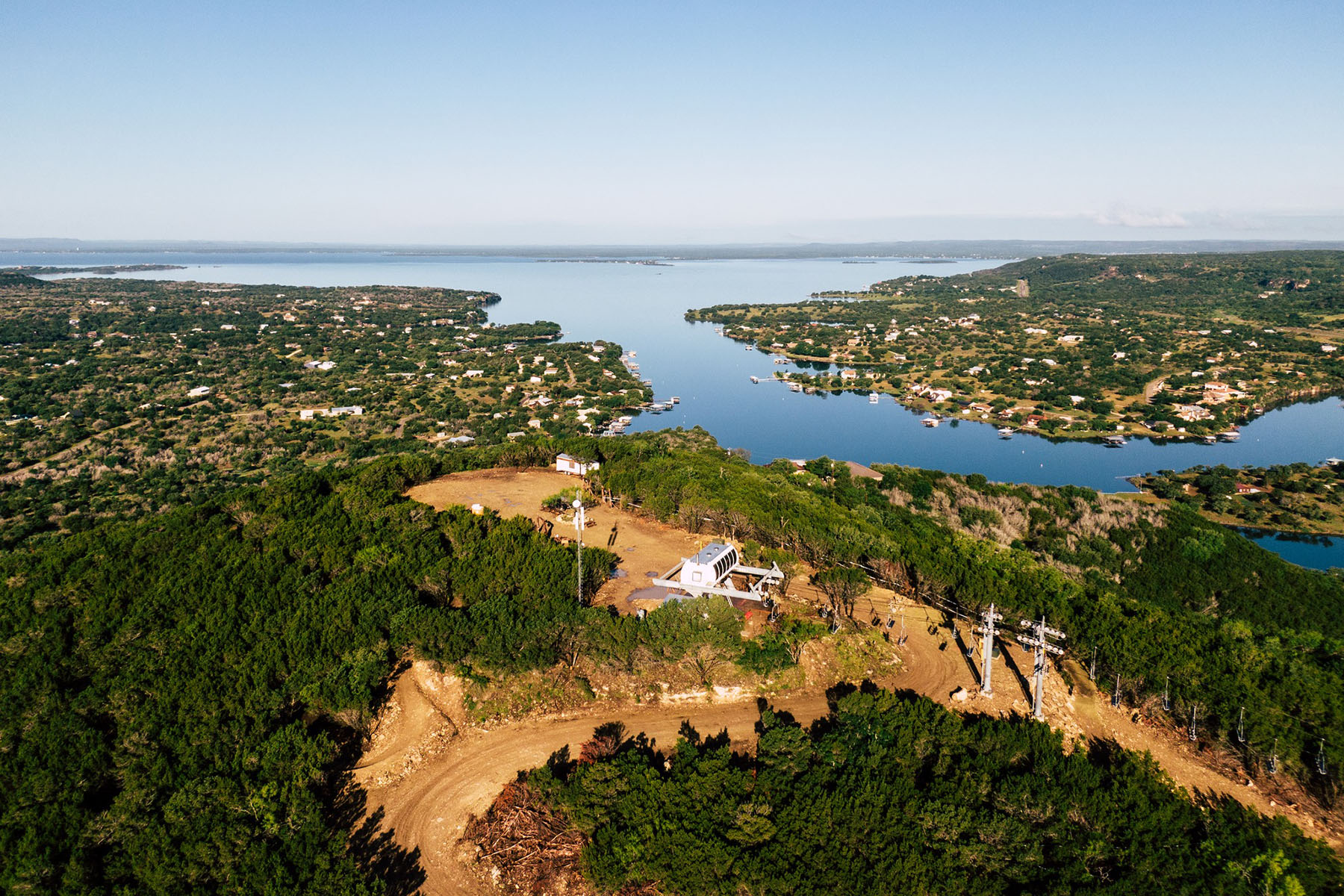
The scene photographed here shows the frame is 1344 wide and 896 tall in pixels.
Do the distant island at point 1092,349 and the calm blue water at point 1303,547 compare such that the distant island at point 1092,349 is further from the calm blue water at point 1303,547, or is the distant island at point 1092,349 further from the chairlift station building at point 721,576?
the chairlift station building at point 721,576

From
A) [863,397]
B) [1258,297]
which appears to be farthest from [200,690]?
[1258,297]

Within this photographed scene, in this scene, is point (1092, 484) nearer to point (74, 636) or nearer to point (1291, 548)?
point (1291, 548)

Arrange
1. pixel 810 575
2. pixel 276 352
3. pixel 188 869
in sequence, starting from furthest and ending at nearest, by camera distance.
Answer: pixel 276 352 → pixel 810 575 → pixel 188 869

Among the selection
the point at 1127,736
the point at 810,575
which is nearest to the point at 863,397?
the point at 810,575

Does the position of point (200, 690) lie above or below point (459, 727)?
above

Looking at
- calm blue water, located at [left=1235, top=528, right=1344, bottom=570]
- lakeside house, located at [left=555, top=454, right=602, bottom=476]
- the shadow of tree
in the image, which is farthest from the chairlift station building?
calm blue water, located at [left=1235, top=528, right=1344, bottom=570]

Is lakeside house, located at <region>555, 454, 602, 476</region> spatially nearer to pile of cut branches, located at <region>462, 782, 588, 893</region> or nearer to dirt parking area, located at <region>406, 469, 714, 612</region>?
dirt parking area, located at <region>406, 469, 714, 612</region>

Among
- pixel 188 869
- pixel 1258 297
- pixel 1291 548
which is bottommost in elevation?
pixel 1291 548

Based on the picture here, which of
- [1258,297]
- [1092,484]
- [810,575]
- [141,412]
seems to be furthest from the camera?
[1258,297]

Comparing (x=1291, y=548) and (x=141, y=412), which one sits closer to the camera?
(x=1291, y=548)
